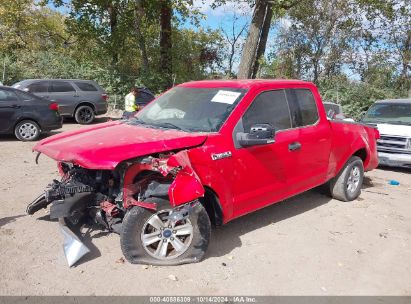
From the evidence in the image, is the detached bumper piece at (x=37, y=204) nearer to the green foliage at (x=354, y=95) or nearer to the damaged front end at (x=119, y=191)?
the damaged front end at (x=119, y=191)

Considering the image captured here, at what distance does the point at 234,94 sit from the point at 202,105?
40 centimetres

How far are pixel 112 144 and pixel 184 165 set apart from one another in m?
0.74

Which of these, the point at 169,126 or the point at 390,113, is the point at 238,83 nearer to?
the point at 169,126

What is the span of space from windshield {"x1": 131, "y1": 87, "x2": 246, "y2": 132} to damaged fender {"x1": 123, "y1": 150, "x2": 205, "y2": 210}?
2.28 feet

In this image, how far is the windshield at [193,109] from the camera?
4.53 meters

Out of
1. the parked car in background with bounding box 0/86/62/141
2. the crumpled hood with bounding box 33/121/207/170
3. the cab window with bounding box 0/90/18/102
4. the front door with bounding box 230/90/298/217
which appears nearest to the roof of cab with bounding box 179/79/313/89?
the front door with bounding box 230/90/298/217

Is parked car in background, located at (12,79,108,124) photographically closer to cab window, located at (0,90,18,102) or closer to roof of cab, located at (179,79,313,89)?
cab window, located at (0,90,18,102)

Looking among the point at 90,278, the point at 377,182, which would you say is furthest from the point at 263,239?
the point at 377,182

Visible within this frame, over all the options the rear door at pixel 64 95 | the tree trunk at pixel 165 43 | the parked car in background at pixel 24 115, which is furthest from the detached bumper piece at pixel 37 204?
the tree trunk at pixel 165 43

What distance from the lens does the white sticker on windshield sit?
4.66 m

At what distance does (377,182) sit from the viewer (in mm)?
8188

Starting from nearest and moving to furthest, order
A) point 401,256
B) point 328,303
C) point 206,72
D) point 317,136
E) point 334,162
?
point 328,303 → point 401,256 → point 317,136 → point 334,162 → point 206,72

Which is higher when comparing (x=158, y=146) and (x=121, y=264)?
(x=158, y=146)

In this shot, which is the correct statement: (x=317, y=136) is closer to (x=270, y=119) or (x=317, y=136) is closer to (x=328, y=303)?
(x=270, y=119)
